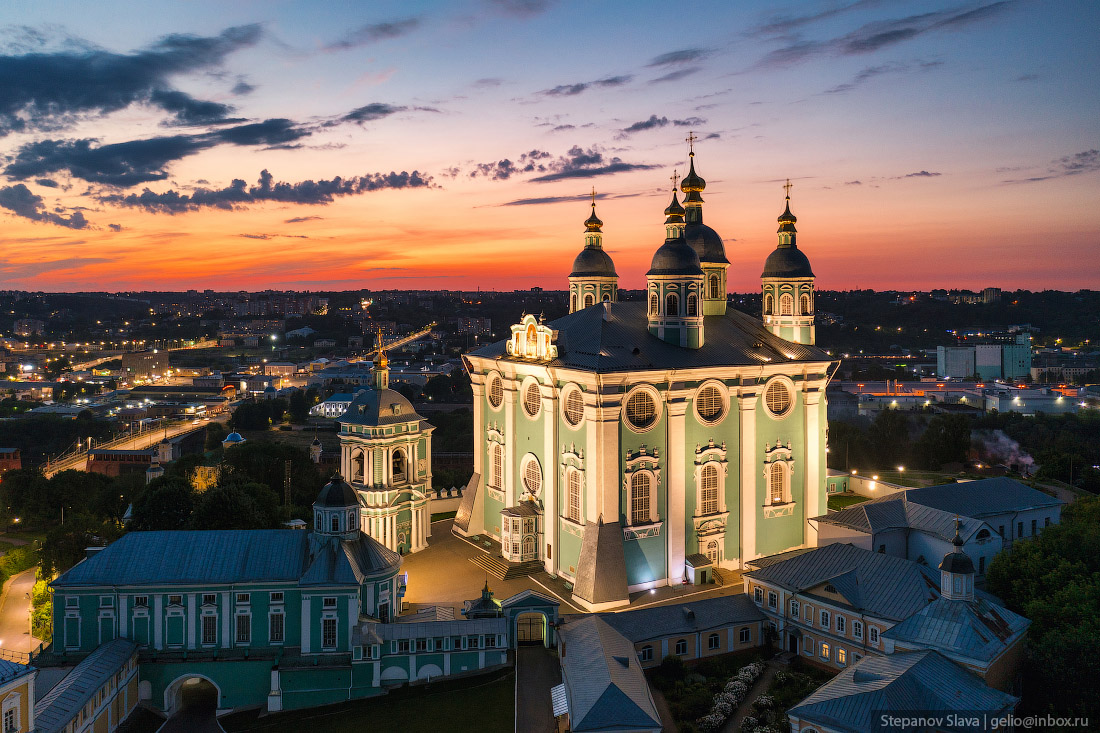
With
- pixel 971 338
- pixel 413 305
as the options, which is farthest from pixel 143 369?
pixel 971 338

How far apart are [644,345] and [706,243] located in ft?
25.3

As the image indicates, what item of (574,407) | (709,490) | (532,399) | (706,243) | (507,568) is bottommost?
(507,568)

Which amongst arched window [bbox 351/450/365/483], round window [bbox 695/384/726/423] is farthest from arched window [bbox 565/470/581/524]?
arched window [bbox 351/450/365/483]

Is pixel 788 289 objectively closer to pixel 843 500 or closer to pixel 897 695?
pixel 843 500

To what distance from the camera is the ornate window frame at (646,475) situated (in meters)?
29.8

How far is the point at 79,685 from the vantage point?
21.3m

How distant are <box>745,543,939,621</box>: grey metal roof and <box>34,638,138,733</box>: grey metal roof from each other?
20459 millimetres

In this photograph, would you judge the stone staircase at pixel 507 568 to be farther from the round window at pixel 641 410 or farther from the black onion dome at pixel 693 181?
the black onion dome at pixel 693 181

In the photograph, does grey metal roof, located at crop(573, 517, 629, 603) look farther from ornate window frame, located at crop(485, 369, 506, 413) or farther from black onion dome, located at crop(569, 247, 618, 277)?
black onion dome, located at crop(569, 247, 618, 277)

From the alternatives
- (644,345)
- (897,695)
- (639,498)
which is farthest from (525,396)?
(897,695)

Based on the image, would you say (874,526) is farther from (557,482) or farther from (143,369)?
(143,369)

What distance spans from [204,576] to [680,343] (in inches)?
757

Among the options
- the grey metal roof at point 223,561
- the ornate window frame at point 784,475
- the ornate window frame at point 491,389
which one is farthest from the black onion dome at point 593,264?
the grey metal roof at point 223,561

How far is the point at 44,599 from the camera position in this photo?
31.1 m
